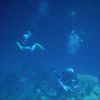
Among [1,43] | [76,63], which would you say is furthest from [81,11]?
[1,43]

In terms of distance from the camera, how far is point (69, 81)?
12.1 metres

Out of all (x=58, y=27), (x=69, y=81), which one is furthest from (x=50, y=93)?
(x=58, y=27)

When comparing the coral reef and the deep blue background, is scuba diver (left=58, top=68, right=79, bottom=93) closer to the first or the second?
the coral reef

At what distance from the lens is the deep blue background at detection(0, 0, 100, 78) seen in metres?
16.7

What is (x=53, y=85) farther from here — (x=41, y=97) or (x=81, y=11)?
(x=81, y=11)

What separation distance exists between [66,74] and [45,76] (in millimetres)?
2423

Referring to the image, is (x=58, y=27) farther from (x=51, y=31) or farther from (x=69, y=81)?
(x=69, y=81)

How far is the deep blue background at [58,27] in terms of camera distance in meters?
16.7

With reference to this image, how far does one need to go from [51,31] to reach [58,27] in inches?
27.3

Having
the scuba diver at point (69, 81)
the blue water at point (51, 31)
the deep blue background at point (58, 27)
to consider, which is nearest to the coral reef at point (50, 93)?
the scuba diver at point (69, 81)

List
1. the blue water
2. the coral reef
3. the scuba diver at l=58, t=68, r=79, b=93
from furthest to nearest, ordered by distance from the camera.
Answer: the blue water
the scuba diver at l=58, t=68, r=79, b=93
the coral reef

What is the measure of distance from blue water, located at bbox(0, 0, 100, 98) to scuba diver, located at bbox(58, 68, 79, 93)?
6.42 ft

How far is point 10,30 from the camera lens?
840 inches

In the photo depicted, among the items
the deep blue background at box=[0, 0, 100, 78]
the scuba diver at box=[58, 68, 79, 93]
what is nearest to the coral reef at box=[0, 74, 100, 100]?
the scuba diver at box=[58, 68, 79, 93]
